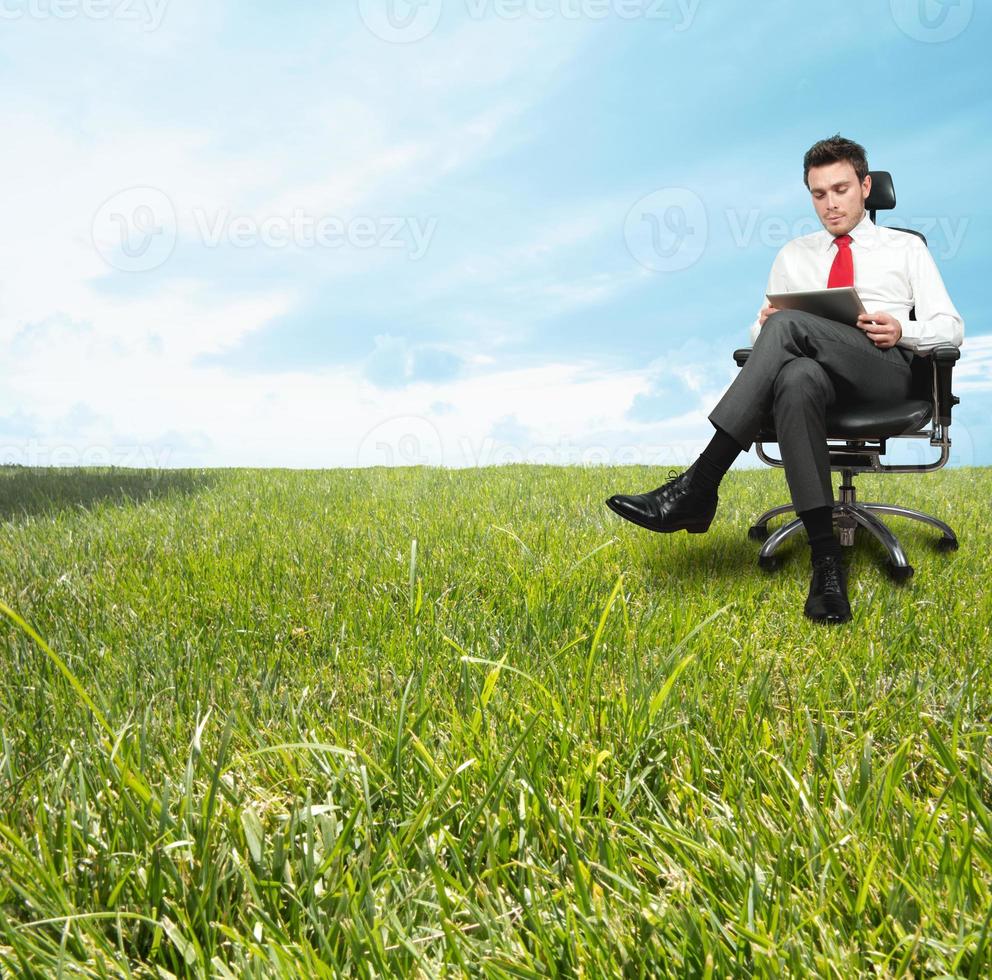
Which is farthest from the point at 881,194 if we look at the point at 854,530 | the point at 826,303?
the point at 854,530

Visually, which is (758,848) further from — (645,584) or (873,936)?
(645,584)

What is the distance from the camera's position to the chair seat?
3195 mm

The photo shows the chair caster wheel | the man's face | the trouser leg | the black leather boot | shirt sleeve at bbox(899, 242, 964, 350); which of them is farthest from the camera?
the man's face

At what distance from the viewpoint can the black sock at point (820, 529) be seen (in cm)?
279

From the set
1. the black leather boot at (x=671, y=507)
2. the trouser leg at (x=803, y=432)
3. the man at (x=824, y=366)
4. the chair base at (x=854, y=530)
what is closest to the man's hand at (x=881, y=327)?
the man at (x=824, y=366)

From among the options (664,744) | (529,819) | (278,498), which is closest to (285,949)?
(529,819)

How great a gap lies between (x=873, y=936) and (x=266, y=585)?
2290mm

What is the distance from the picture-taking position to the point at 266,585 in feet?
9.34

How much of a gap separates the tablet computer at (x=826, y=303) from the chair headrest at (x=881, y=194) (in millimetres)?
1113

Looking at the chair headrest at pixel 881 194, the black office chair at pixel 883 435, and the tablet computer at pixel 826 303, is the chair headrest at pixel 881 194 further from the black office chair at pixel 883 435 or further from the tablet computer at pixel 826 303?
the tablet computer at pixel 826 303

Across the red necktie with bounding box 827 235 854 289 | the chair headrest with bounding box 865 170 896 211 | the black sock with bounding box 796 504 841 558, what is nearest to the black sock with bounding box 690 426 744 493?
the black sock with bounding box 796 504 841 558

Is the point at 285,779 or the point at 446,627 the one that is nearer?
the point at 285,779

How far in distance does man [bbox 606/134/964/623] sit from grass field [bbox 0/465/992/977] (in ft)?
0.88

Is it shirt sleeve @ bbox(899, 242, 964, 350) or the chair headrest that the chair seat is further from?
the chair headrest
